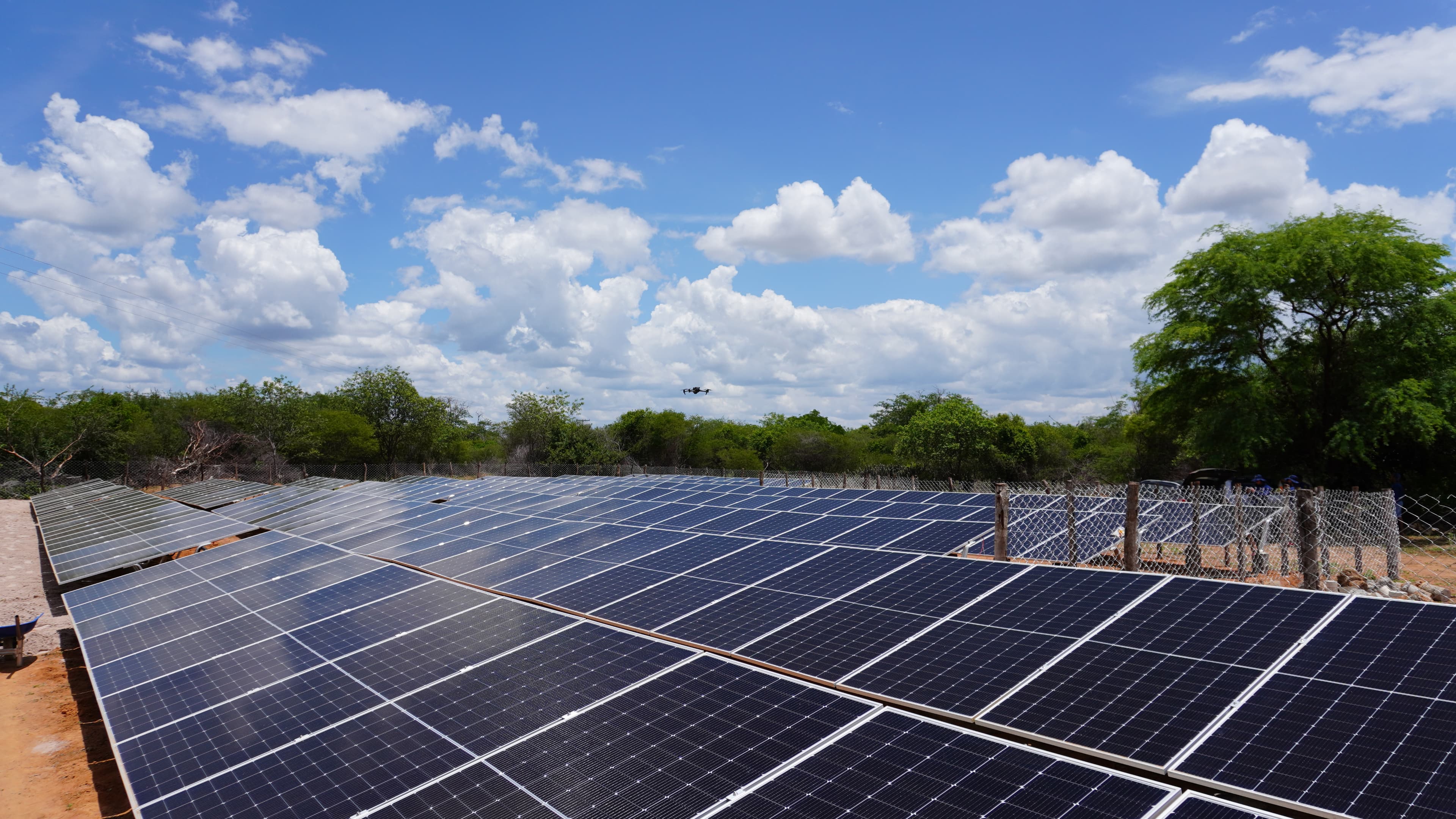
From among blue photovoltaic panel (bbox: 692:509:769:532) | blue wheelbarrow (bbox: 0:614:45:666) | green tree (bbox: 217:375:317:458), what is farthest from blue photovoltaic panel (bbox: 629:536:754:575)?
green tree (bbox: 217:375:317:458)

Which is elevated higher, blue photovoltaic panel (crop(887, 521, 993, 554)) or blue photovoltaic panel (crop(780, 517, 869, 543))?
blue photovoltaic panel (crop(780, 517, 869, 543))

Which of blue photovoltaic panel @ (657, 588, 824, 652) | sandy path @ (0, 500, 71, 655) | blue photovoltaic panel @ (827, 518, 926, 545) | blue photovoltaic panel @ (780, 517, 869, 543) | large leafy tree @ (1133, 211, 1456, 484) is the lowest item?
sandy path @ (0, 500, 71, 655)

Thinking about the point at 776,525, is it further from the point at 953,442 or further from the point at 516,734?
the point at 953,442

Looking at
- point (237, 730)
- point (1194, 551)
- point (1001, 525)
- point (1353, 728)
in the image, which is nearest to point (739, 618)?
point (237, 730)

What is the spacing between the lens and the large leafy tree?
2773 centimetres

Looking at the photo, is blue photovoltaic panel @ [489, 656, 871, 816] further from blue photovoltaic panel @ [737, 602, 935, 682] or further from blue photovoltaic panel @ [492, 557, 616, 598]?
blue photovoltaic panel @ [492, 557, 616, 598]

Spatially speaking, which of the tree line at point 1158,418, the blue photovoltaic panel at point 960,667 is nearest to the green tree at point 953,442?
the tree line at point 1158,418

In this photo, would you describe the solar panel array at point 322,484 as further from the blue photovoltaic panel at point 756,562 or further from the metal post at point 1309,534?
the metal post at point 1309,534

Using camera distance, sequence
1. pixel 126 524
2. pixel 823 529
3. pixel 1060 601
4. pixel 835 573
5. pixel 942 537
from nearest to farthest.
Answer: pixel 1060 601 → pixel 835 573 → pixel 942 537 → pixel 823 529 → pixel 126 524

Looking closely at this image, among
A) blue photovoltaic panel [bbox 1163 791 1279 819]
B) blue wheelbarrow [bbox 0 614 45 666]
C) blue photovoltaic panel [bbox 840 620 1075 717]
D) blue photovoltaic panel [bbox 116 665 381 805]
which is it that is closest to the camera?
blue photovoltaic panel [bbox 1163 791 1279 819]

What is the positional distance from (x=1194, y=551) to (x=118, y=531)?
26922 millimetres

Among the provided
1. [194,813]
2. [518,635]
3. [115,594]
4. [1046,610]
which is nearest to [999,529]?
[1046,610]

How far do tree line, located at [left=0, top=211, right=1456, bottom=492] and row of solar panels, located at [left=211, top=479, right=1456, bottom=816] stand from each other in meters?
27.0

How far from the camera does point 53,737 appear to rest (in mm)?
11617
